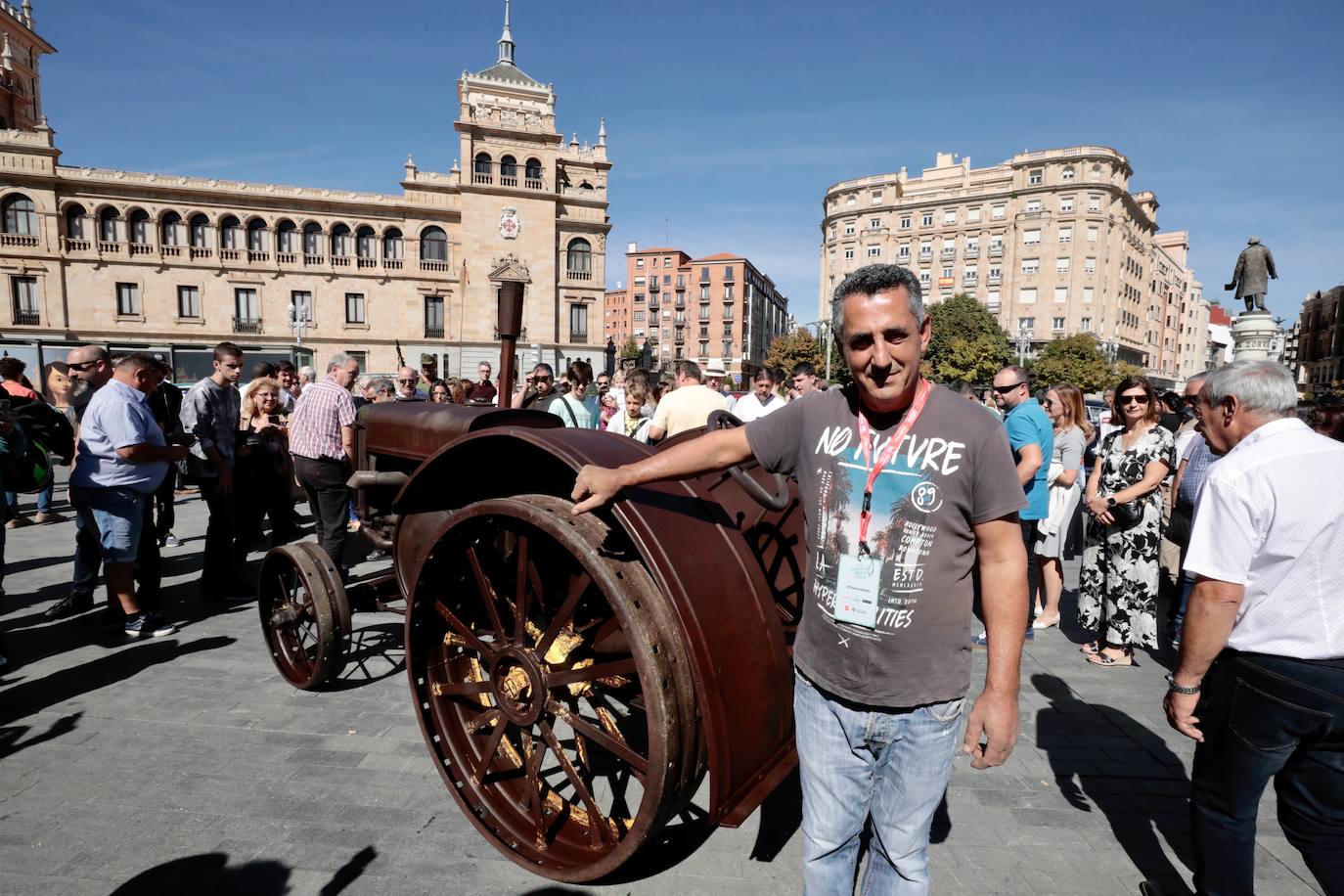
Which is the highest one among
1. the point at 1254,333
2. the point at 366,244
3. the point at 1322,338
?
the point at 366,244

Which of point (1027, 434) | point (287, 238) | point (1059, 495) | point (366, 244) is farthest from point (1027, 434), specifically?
point (287, 238)

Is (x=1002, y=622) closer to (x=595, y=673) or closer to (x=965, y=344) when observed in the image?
(x=595, y=673)

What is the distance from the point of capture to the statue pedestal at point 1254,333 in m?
11.6

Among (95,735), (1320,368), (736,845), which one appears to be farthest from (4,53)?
(1320,368)

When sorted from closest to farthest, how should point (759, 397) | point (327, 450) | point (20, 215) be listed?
point (327, 450) → point (759, 397) → point (20, 215)

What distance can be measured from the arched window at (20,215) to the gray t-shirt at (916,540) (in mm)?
A: 45716

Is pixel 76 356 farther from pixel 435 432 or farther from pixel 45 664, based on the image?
pixel 435 432

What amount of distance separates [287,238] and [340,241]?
269cm

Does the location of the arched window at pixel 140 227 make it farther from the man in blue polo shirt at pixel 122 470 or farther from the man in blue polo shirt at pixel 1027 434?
the man in blue polo shirt at pixel 1027 434

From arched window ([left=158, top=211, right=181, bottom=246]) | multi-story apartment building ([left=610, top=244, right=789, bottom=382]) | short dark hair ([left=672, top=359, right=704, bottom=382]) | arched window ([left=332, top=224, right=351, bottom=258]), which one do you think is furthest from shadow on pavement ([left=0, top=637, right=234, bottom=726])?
multi-story apartment building ([left=610, top=244, right=789, bottom=382])

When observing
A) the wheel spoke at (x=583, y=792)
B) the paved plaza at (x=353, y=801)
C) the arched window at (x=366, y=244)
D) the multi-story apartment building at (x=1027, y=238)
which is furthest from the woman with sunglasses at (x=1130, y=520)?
the multi-story apartment building at (x=1027, y=238)

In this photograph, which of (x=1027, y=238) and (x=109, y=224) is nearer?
(x=109, y=224)

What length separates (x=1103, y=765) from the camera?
3176 mm

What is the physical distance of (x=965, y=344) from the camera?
1805 inches
